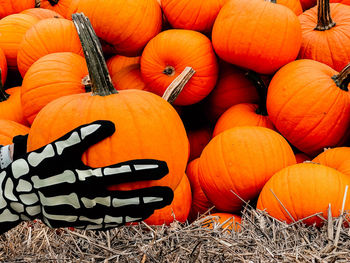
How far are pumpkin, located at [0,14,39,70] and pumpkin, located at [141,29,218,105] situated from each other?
1.06m

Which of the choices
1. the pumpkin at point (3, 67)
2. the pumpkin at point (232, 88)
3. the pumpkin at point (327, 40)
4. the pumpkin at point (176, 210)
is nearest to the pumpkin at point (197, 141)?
the pumpkin at point (232, 88)

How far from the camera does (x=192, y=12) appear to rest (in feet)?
8.91

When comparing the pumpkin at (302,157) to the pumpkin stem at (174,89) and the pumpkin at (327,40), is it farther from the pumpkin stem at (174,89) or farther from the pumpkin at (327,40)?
the pumpkin stem at (174,89)

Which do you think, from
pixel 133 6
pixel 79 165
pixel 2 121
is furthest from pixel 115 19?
pixel 79 165

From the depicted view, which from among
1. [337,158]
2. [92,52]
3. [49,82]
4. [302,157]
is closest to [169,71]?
[49,82]

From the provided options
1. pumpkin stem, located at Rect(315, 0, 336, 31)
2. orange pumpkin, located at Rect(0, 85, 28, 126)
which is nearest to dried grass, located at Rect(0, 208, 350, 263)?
orange pumpkin, located at Rect(0, 85, 28, 126)

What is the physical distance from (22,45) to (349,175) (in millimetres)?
2149

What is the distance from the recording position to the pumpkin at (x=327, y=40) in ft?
8.77

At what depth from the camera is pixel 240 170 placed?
2.16m

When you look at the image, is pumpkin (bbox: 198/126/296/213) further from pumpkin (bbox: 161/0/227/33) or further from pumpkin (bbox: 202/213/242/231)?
pumpkin (bbox: 161/0/227/33)

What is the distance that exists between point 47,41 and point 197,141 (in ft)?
3.93

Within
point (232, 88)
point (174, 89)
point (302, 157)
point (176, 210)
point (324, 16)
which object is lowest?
point (176, 210)

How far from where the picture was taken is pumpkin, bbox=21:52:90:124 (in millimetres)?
2453

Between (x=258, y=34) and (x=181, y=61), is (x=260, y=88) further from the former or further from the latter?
(x=181, y=61)
